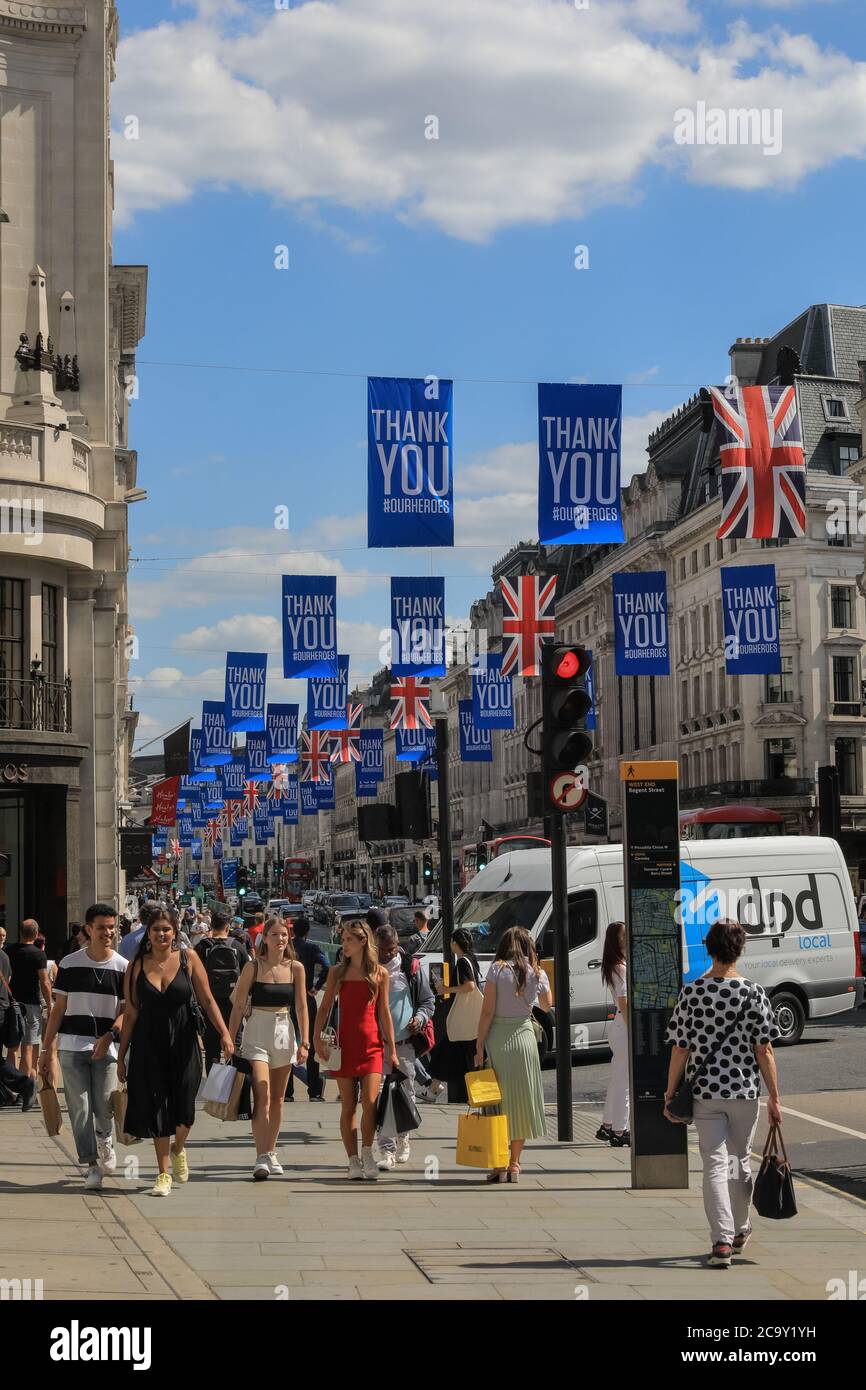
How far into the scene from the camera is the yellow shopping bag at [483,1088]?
40.0ft

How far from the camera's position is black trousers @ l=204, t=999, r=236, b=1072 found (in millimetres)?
17656

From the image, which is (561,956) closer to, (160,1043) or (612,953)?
(612,953)

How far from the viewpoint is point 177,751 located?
47.0m

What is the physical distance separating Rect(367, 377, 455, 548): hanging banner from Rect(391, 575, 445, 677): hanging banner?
33.4 feet

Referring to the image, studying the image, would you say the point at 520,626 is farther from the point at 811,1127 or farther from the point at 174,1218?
the point at 174,1218

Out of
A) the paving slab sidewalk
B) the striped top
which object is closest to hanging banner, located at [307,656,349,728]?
the paving slab sidewalk

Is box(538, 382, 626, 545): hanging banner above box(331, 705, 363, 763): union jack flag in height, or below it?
above

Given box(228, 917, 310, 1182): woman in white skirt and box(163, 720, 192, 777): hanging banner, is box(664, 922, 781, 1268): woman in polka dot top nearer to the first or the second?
box(228, 917, 310, 1182): woman in white skirt

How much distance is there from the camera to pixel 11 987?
18.0 meters

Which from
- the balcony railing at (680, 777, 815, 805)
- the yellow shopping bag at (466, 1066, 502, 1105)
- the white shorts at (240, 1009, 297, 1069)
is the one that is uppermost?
the balcony railing at (680, 777, 815, 805)

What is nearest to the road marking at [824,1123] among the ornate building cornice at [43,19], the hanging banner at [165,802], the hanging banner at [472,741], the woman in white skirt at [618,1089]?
the woman in white skirt at [618,1089]

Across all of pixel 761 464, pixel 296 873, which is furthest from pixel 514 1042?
pixel 296 873
